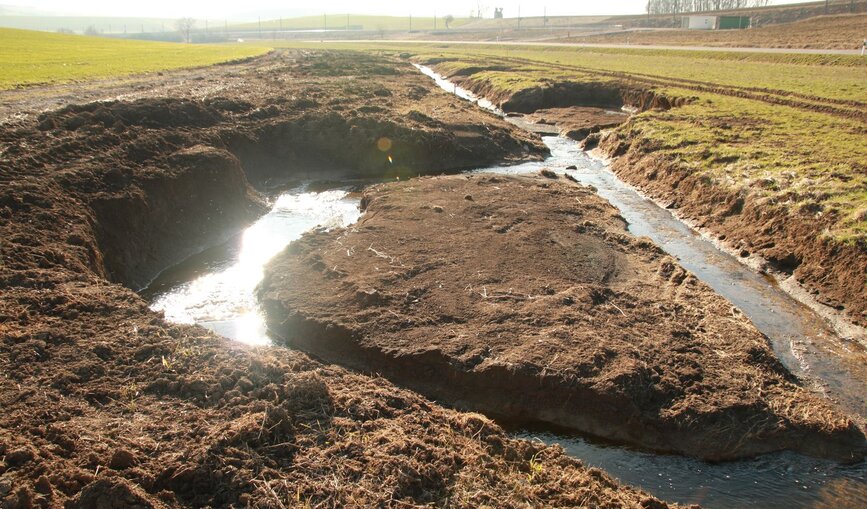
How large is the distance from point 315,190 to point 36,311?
39.3ft

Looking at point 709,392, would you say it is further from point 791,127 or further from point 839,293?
point 791,127

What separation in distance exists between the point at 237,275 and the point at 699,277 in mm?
9744

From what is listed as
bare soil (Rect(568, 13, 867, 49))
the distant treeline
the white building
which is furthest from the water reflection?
the distant treeline

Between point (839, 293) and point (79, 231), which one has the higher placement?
point (79, 231)

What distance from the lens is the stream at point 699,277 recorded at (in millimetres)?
7133

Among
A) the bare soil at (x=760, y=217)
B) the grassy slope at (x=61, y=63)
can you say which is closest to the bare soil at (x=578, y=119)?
the bare soil at (x=760, y=217)

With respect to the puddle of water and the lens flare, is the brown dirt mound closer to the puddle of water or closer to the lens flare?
the lens flare

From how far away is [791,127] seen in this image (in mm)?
21172

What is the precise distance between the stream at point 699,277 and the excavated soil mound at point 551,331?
0.33 metres

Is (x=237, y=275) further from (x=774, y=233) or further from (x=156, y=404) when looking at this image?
(x=774, y=233)

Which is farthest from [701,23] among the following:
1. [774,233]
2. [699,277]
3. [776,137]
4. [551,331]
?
[551,331]

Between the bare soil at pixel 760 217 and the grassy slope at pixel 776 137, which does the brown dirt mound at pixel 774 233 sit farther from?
the grassy slope at pixel 776 137

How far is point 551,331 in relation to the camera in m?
9.34

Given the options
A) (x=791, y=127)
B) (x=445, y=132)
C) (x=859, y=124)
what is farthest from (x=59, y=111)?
(x=859, y=124)
